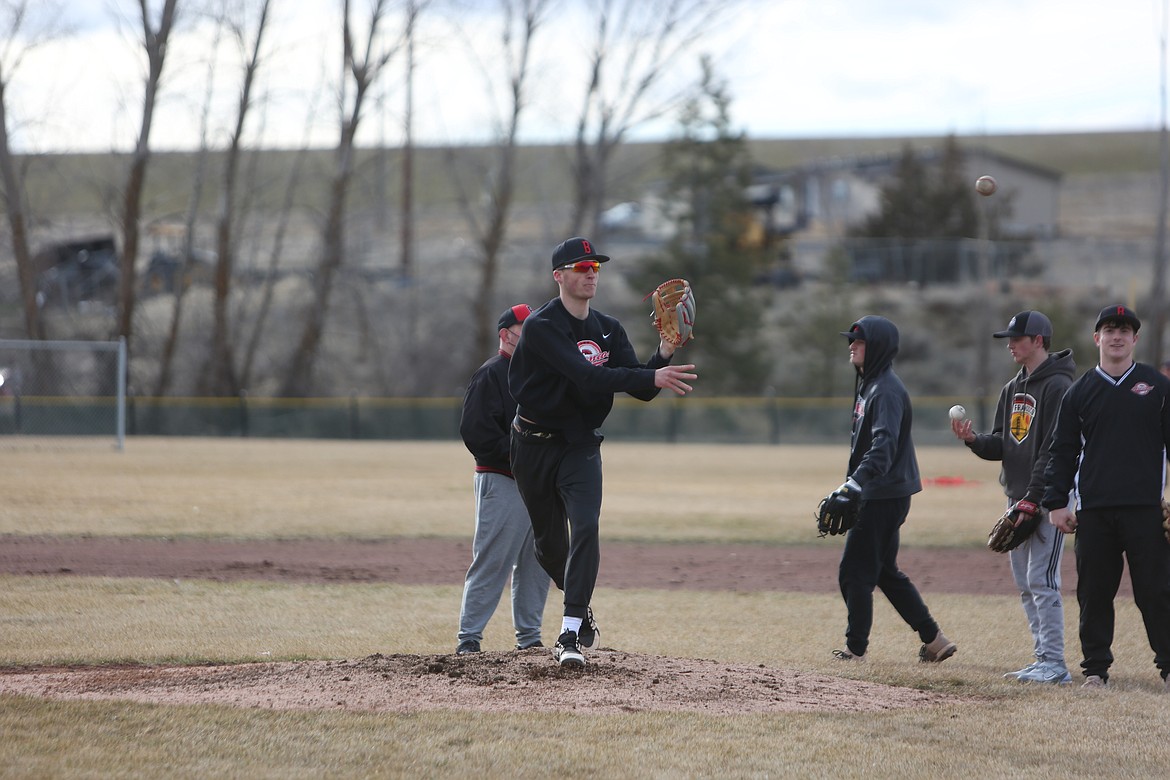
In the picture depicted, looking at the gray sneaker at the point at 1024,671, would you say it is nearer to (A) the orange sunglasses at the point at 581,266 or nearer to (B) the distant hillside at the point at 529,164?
(A) the orange sunglasses at the point at 581,266

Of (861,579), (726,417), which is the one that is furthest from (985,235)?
(861,579)

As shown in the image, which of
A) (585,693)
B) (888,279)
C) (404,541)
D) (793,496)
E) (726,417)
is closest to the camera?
(585,693)

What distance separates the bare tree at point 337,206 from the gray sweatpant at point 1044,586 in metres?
32.1

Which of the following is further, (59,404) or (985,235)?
(985,235)

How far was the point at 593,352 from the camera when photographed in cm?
559

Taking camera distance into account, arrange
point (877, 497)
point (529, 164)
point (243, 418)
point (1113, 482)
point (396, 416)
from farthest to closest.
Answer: point (529, 164), point (396, 416), point (243, 418), point (877, 497), point (1113, 482)

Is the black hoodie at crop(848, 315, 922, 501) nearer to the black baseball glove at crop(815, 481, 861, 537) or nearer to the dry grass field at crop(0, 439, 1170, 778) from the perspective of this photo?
the black baseball glove at crop(815, 481, 861, 537)

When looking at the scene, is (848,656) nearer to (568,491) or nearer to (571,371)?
(568,491)

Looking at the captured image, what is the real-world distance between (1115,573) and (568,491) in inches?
110

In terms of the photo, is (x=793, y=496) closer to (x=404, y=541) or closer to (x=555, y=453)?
(x=404, y=541)

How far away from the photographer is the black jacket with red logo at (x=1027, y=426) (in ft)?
20.8

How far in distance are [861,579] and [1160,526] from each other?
1535 mm

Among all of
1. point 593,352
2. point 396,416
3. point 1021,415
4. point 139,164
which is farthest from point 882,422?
point 139,164

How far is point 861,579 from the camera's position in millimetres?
6695
